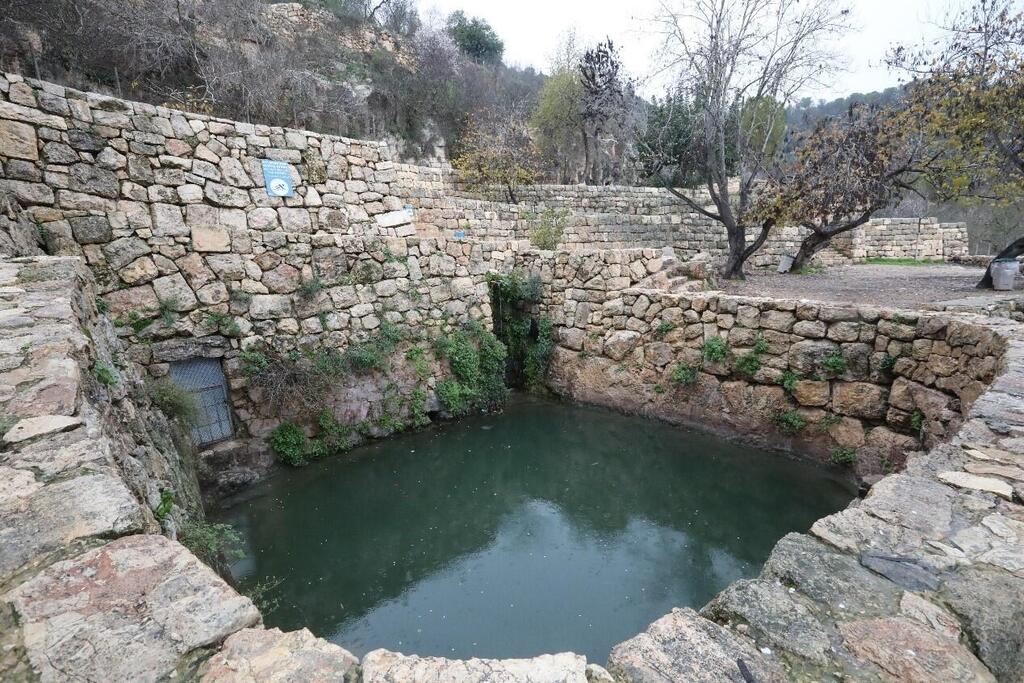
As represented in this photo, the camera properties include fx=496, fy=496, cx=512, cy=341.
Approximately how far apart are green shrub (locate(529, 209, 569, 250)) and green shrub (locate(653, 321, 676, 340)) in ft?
12.8

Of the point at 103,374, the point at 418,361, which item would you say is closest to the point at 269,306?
the point at 418,361

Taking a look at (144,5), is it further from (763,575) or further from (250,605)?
(763,575)

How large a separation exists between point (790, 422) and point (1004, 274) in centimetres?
479

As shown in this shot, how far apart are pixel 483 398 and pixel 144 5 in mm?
11776

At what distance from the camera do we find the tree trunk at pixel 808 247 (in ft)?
31.2

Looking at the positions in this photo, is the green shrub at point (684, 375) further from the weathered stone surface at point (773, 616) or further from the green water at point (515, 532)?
the weathered stone surface at point (773, 616)

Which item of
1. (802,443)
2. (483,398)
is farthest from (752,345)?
(483,398)

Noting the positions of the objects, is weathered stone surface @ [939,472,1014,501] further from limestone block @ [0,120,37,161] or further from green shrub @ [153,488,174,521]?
limestone block @ [0,120,37,161]

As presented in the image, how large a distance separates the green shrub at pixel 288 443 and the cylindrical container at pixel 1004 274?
960 centimetres

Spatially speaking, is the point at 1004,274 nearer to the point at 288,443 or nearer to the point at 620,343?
the point at 620,343

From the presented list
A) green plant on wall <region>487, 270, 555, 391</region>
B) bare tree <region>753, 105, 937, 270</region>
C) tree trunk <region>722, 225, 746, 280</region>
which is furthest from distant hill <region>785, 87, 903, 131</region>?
green plant on wall <region>487, 270, 555, 391</region>

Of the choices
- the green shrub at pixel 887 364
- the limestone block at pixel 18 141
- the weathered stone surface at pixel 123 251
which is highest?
the limestone block at pixel 18 141

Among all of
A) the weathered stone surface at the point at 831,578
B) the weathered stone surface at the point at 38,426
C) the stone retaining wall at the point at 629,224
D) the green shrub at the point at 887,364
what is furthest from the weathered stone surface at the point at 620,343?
the weathered stone surface at the point at 38,426

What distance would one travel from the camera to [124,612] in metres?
1.25
